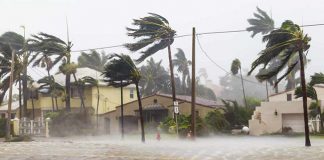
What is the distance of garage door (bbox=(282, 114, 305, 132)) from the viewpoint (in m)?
40.4

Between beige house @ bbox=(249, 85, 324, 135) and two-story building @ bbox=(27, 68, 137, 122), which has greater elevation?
two-story building @ bbox=(27, 68, 137, 122)

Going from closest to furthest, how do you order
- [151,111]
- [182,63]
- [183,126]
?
[183,126]
[151,111]
[182,63]

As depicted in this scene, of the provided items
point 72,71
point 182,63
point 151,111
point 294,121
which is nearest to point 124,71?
point 294,121

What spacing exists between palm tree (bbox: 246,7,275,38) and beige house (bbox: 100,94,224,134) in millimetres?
22140

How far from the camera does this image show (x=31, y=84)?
63.0 meters

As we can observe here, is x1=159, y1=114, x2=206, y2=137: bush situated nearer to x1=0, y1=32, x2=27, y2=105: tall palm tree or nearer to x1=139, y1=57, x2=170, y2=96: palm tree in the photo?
x1=0, y1=32, x2=27, y2=105: tall palm tree

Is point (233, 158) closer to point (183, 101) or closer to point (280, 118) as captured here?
point (280, 118)

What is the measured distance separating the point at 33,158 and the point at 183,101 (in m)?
27.8

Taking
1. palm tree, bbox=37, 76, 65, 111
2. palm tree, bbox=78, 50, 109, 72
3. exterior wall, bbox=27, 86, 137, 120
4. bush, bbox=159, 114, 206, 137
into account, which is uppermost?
palm tree, bbox=78, 50, 109, 72

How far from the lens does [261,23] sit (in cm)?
7025

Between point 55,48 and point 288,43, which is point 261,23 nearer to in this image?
point 55,48

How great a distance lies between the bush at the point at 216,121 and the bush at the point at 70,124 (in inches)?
579

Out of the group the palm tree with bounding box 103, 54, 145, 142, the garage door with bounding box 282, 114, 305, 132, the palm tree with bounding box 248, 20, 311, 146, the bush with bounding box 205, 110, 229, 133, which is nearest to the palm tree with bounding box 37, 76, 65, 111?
the bush with bounding box 205, 110, 229, 133

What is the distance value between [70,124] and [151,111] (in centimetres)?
883
